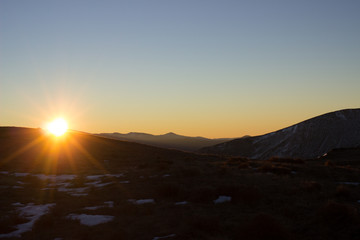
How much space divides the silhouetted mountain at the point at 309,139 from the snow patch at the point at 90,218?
85.2 meters

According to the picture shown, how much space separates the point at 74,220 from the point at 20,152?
3285cm

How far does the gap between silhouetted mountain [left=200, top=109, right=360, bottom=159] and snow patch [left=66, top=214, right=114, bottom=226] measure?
85231 millimetres

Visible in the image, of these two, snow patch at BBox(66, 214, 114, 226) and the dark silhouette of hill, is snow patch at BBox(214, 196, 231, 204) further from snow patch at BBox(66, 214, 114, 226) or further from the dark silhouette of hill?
the dark silhouette of hill

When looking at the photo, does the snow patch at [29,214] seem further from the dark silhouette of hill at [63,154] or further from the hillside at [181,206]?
the dark silhouette of hill at [63,154]

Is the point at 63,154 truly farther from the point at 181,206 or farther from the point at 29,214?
the point at 181,206

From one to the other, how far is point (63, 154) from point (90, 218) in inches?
1211

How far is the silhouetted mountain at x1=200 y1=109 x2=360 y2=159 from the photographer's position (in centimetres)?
9206

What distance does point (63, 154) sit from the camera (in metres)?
40.3

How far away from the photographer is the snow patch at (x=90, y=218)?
11.7 meters

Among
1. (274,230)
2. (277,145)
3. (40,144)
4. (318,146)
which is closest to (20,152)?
(40,144)

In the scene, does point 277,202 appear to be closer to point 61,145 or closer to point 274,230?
point 274,230

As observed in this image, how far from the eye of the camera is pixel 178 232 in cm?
1013

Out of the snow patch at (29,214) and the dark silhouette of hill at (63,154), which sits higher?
the dark silhouette of hill at (63,154)

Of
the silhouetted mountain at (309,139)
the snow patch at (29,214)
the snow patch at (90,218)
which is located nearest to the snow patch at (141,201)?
the snow patch at (90,218)
